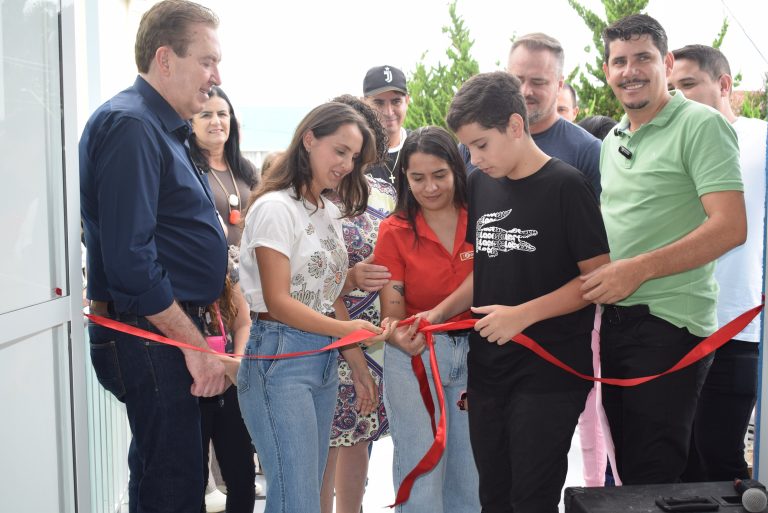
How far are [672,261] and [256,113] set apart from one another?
6.65 meters

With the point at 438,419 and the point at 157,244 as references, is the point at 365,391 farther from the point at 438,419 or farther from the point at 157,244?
the point at 157,244

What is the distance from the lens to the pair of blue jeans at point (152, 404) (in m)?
2.01

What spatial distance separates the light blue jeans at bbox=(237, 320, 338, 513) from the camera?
210cm

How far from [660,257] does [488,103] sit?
71cm

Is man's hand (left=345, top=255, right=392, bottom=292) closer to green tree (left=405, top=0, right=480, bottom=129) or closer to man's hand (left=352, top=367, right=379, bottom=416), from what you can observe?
man's hand (left=352, top=367, right=379, bottom=416)

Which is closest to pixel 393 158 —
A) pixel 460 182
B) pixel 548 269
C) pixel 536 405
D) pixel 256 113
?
pixel 460 182

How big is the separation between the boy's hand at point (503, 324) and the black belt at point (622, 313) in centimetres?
39

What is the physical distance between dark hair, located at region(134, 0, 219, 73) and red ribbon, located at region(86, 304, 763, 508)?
805 mm

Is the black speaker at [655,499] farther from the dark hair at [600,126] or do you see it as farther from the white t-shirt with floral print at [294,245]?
the dark hair at [600,126]

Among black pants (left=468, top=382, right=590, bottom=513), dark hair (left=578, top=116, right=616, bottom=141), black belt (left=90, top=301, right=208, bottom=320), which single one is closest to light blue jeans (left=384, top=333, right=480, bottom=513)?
black pants (left=468, top=382, right=590, bottom=513)

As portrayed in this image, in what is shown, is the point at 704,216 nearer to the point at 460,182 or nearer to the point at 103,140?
the point at 460,182

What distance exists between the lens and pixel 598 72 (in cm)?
777

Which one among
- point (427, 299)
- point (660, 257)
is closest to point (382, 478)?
point (427, 299)

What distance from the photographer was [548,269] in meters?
2.16
